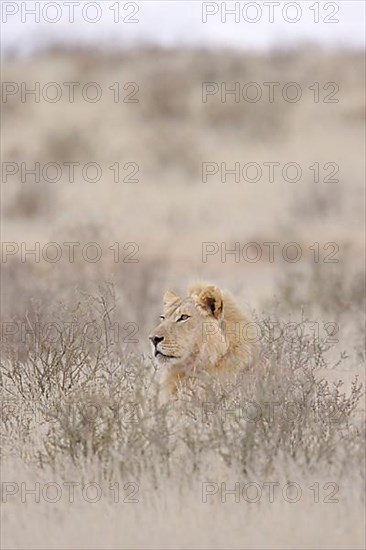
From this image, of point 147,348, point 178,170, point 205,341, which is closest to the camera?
point 205,341

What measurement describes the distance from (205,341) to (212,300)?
240mm

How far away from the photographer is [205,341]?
23.9 ft

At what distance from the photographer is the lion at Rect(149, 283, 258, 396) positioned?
727 cm

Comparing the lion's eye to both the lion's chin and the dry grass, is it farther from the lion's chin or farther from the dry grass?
the dry grass

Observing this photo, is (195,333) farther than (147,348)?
No

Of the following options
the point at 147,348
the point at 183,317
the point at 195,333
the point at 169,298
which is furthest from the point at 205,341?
the point at 147,348

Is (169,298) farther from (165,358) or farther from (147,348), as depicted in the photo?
(147,348)

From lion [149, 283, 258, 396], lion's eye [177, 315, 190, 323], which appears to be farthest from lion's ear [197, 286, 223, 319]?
lion's eye [177, 315, 190, 323]

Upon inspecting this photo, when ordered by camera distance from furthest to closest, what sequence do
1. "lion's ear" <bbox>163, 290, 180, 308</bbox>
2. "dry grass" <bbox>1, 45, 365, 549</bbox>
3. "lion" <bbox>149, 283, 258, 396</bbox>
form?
"lion's ear" <bbox>163, 290, 180, 308</bbox> → "lion" <bbox>149, 283, 258, 396</bbox> → "dry grass" <bbox>1, 45, 365, 549</bbox>

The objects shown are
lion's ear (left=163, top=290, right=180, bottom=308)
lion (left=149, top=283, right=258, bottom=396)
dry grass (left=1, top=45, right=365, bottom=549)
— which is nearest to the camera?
dry grass (left=1, top=45, right=365, bottom=549)

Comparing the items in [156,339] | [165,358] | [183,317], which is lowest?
[165,358]

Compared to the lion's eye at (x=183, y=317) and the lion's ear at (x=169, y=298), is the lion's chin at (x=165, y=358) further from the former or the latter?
the lion's ear at (x=169, y=298)

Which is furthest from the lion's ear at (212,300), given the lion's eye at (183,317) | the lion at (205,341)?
the lion's eye at (183,317)

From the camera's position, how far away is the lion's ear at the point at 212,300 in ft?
23.9
